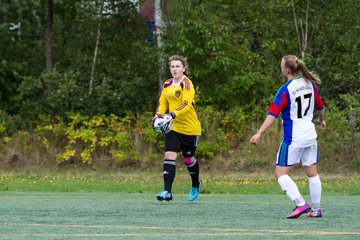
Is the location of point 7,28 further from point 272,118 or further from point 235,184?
point 272,118

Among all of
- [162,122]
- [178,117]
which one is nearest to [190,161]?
[178,117]

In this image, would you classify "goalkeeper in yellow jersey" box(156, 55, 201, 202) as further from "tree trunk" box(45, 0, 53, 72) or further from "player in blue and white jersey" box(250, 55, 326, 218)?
"tree trunk" box(45, 0, 53, 72)

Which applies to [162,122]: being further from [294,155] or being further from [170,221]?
[170,221]

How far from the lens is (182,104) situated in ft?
47.7

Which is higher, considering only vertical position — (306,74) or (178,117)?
(306,74)

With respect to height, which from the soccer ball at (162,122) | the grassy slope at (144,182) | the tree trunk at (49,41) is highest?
the tree trunk at (49,41)

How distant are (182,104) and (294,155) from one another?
3608 millimetres

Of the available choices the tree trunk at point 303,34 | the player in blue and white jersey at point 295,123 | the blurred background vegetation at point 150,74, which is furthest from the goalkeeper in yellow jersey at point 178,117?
the tree trunk at point 303,34

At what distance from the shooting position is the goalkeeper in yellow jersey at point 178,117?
1448 cm

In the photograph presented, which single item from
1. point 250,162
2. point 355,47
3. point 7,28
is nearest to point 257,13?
point 355,47

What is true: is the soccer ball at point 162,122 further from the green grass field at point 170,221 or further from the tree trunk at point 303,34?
the tree trunk at point 303,34

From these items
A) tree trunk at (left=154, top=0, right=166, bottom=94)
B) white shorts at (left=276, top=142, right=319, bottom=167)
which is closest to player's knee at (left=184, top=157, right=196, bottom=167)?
white shorts at (left=276, top=142, right=319, bottom=167)

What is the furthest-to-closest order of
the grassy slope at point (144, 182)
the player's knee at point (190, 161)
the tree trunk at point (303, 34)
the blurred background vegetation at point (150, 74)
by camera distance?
the tree trunk at point (303, 34), the blurred background vegetation at point (150, 74), the grassy slope at point (144, 182), the player's knee at point (190, 161)

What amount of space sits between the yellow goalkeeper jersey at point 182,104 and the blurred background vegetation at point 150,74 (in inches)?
496
